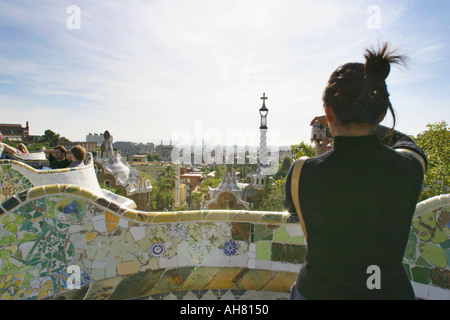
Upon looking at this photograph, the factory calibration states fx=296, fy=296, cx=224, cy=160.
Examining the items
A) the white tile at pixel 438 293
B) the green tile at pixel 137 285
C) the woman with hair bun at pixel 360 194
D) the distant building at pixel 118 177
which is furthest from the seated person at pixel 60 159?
the distant building at pixel 118 177

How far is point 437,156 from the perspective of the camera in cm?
1683

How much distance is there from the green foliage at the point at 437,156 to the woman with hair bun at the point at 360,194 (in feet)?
57.3

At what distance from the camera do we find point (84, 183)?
5320 millimetres

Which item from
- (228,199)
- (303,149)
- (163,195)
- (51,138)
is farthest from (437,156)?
(51,138)

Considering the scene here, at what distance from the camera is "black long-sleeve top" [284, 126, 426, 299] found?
124 centimetres

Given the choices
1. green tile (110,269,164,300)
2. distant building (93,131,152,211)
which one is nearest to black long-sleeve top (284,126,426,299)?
green tile (110,269,164,300)

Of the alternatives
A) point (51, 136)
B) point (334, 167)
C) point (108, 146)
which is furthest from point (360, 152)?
point (51, 136)

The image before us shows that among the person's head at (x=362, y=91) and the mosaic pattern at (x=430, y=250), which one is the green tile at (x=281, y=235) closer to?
the mosaic pattern at (x=430, y=250)

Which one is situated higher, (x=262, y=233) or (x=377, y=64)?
(x=377, y=64)

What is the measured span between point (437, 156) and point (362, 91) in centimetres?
1939

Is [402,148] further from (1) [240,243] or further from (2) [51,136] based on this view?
(2) [51,136]

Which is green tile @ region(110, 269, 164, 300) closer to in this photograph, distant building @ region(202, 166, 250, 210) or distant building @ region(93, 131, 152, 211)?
distant building @ region(202, 166, 250, 210)

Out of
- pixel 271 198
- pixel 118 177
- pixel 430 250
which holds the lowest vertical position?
pixel 271 198

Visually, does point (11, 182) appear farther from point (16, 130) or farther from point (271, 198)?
point (16, 130)
